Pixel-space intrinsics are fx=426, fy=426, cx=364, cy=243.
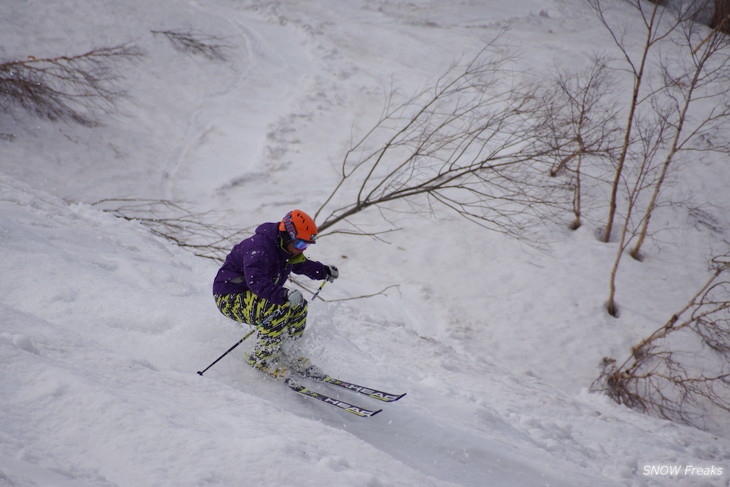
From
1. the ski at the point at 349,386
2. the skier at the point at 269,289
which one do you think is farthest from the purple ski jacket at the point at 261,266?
the ski at the point at 349,386

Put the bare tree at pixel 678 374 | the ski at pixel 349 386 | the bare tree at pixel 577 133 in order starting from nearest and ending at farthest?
the ski at pixel 349 386 < the bare tree at pixel 577 133 < the bare tree at pixel 678 374

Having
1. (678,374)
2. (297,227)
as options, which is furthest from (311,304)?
(678,374)

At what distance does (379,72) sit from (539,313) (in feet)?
48.0

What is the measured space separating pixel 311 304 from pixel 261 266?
289cm

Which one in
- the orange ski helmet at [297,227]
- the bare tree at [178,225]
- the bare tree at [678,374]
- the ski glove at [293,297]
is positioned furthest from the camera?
the bare tree at [678,374]

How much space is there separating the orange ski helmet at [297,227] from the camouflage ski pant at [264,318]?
0.66 metres

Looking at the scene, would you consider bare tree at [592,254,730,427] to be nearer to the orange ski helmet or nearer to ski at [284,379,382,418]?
ski at [284,379,382,418]

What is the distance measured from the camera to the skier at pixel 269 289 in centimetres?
389

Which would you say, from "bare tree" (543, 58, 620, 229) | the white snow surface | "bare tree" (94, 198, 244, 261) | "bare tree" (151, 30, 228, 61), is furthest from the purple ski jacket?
"bare tree" (151, 30, 228, 61)

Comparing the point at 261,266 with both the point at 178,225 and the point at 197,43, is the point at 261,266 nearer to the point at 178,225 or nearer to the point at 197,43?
the point at 178,225

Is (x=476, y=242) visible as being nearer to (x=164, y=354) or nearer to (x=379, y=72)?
(x=164, y=354)

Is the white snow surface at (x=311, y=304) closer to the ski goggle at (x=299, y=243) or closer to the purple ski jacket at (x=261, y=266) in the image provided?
the purple ski jacket at (x=261, y=266)

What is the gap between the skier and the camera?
389 centimetres

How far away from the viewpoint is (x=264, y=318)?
4055 mm
